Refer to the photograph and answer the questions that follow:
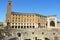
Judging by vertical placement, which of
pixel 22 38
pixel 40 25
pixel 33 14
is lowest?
pixel 22 38

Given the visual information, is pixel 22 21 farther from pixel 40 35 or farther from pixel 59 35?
pixel 59 35

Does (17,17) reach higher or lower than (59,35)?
higher

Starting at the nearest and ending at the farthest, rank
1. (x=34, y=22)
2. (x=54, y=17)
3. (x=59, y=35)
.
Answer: (x=59, y=35)
(x=54, y=17)
(x=34, y=22)

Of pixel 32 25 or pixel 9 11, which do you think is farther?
pixel 32 25

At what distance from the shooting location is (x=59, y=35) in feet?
248

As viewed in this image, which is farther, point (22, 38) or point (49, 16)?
point (49, 16)

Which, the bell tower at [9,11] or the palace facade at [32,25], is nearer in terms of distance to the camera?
the palace facade at [32,25]

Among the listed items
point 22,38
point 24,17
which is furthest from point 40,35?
point 24,17

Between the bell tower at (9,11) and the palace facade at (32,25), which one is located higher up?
the bell tower at (9,11)

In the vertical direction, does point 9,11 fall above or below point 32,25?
above

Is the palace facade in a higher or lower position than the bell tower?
lower

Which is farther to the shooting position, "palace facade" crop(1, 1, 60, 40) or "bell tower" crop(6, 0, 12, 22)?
"bell tower" crop(6, 0, 12, 22)

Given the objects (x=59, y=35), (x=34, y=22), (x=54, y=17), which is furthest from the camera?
(x=34, y=22)

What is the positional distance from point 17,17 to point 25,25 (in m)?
7.25
